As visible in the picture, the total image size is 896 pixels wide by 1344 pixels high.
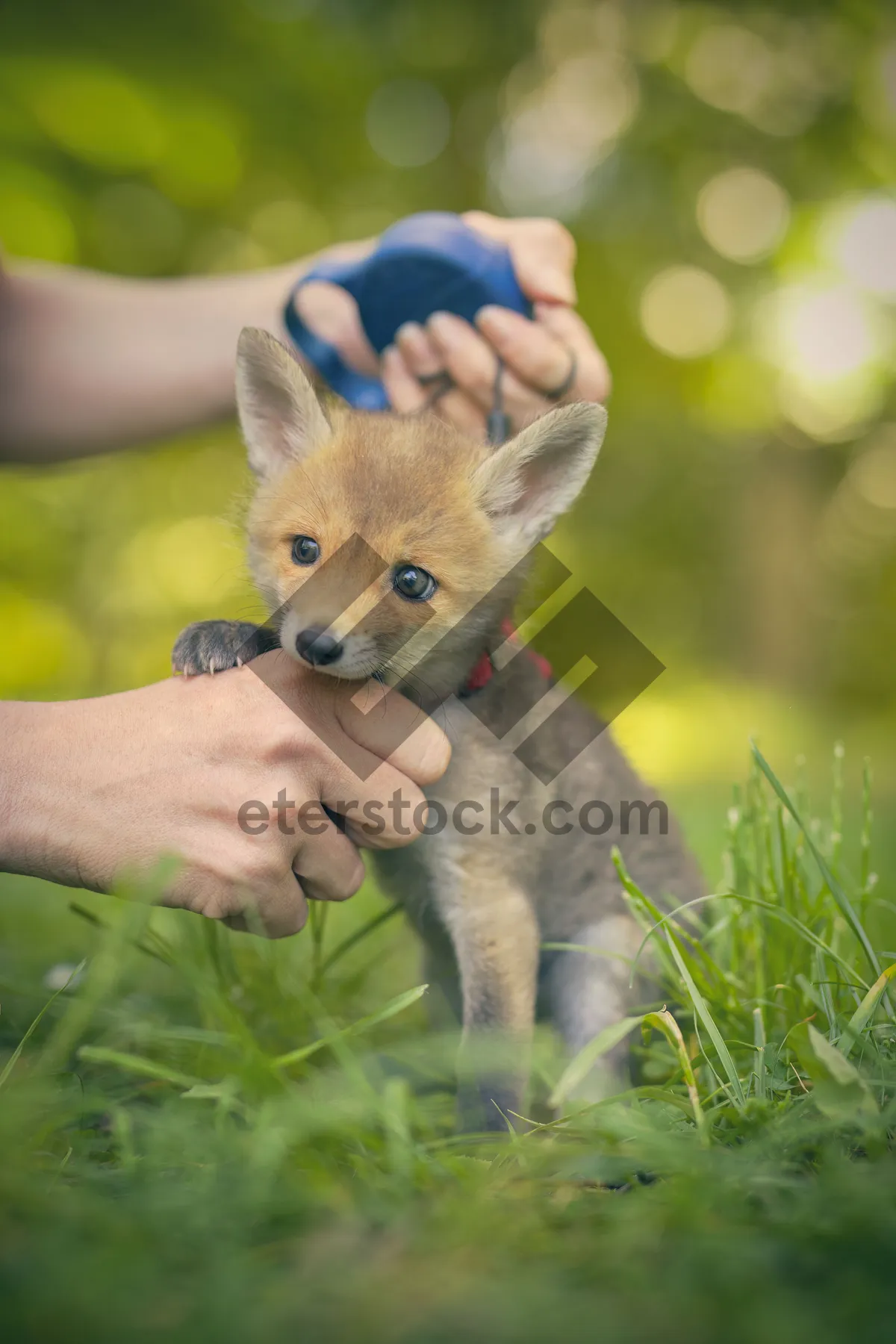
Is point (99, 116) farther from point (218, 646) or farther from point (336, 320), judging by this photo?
point (218, 646)

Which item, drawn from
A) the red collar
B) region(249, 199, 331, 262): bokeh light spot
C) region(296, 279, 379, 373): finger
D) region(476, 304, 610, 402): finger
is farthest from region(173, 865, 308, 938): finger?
region(249, 199, 331, 262): bokeh light spot

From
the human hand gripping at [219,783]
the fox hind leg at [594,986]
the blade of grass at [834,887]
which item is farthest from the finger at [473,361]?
the fox hind leg at [594,986]

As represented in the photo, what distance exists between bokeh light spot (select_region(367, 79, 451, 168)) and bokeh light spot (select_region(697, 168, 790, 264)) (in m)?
2.90

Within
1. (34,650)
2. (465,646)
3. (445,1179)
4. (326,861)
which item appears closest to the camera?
(445,1179)

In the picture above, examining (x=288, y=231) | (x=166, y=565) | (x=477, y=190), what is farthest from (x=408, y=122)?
(x=166, y=565)

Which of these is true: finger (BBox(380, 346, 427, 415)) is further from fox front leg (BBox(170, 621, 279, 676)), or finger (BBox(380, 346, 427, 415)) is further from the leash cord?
fox front leg (BBox(170, 621, 279, 676))

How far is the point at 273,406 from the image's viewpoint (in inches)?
95.9

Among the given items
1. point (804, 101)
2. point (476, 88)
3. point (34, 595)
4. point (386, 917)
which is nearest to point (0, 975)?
point (386, 917)

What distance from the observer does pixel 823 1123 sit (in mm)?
1365

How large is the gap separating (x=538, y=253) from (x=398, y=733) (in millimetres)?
1596

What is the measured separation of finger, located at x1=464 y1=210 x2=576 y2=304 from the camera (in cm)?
271

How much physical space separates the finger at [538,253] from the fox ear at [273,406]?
80 centimetres

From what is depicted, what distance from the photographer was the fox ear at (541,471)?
7.29 ft

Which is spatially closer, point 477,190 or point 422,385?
point 422,385
